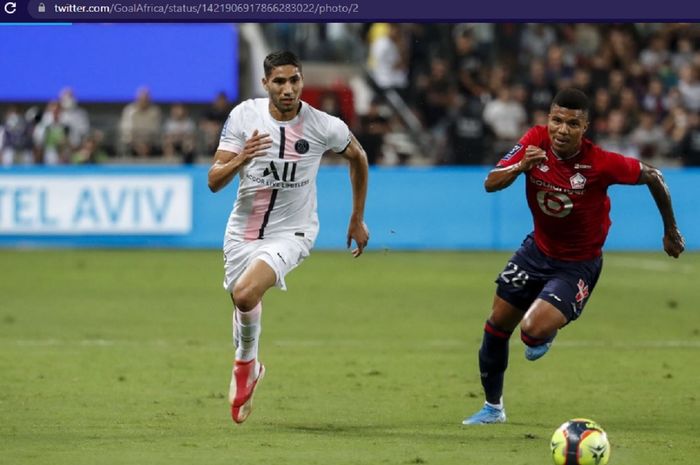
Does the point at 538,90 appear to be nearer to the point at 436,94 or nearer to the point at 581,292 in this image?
the point at 436,94

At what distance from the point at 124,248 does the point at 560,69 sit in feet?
28.6

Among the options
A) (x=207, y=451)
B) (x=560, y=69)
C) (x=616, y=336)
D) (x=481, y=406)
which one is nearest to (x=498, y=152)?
(x=560, y=69)

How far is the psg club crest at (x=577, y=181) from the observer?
923 cm

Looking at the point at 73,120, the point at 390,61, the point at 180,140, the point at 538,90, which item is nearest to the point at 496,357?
the point at 180,140

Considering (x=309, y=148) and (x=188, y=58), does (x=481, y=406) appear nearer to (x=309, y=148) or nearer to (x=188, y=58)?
(x=309, y=148)

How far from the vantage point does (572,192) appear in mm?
9250

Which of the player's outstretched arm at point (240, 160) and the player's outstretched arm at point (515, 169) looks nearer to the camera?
the player's outstretched arm at point (515, 169)

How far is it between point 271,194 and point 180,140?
15213mm

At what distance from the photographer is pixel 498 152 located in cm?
2400

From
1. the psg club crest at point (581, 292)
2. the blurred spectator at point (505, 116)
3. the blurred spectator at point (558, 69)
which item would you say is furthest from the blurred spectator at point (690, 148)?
the psg club crest at point (581, 292)

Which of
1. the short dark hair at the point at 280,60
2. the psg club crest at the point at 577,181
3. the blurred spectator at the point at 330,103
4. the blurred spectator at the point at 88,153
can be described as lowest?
the blurred spectator at the point at 88,153

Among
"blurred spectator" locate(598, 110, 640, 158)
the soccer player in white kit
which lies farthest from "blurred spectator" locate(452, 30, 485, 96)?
the soccer player in white kit

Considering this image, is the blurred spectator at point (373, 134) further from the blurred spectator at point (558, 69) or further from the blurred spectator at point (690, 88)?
the blurred spectator at point (690, 88)

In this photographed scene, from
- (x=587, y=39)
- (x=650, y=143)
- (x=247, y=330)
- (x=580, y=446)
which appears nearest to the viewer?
(x=580, y=446)
